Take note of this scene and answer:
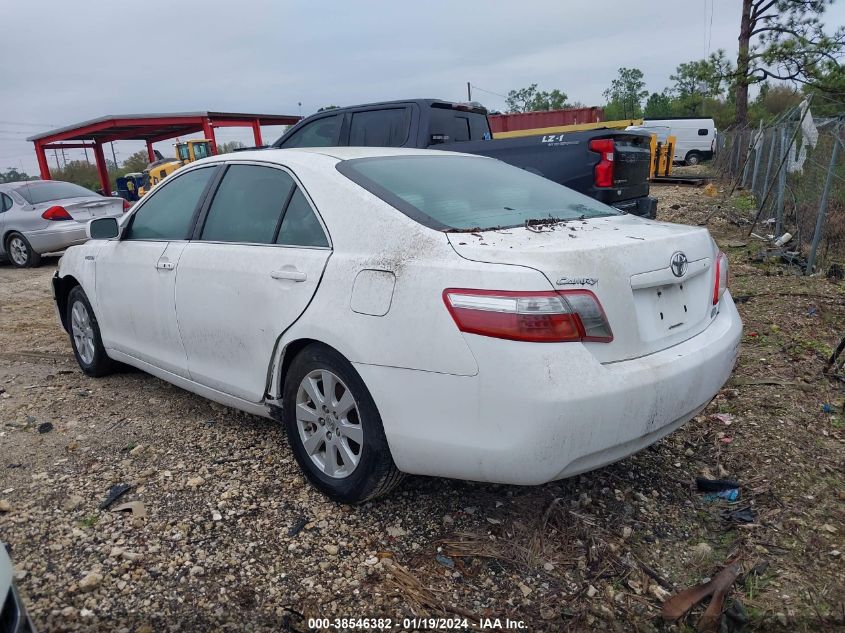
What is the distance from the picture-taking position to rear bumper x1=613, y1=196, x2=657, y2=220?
6883 mm

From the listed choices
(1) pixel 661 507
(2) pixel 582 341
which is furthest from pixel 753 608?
(2) pixel 582 341

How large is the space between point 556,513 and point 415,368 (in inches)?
40.5

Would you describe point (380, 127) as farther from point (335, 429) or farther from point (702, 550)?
point (702, 550)

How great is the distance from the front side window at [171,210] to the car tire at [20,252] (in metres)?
7.63

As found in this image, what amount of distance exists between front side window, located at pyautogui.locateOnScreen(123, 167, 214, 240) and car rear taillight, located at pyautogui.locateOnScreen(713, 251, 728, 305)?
2729mm

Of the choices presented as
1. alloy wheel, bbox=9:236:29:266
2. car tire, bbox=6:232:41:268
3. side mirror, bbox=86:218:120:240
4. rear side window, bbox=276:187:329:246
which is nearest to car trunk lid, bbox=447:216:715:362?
rear side window, bbox=276:187:329:246

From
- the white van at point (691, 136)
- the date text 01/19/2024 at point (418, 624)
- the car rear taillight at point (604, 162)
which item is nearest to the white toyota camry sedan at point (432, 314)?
the date text 01/19/2024 at point (418, 624)

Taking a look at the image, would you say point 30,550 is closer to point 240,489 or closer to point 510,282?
point 240,489

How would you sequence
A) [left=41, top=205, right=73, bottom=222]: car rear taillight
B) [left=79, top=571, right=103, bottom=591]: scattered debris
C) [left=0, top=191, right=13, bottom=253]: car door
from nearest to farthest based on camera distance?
1. [left=79, top=571, right=103, bottom=591]: scattered debris
2. [left=41, top=205, right=73, bottom=222]: car rear taillight
3. [left=0, top=191, right=13, bottom=253]: car door

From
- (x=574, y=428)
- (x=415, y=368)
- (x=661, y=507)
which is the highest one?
(x=415, y=368)

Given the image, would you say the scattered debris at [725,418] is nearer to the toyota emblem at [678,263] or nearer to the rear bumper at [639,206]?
the toyota emblem at [678,263]

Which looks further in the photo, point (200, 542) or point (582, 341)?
point (200, 542)

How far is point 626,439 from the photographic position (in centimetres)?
226

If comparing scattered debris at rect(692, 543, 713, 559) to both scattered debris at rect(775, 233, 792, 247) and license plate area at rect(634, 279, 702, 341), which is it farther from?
scattered debris at rect(775, 233, 792, 247)
